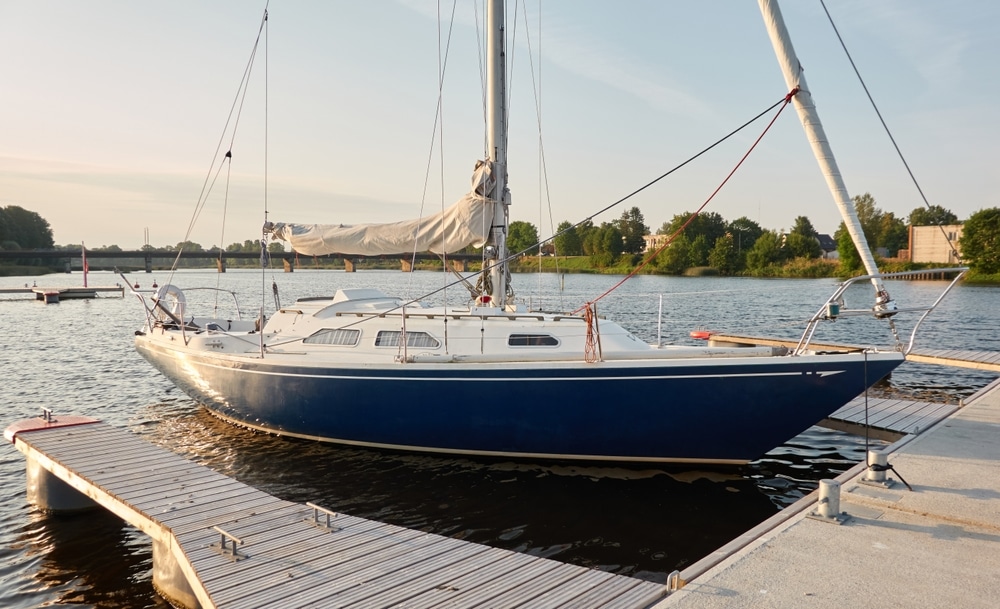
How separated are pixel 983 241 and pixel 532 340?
76561 millimetres

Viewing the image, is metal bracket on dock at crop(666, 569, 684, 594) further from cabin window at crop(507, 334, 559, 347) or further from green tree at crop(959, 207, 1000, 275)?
green tree at crop(959, 207, 1000, 275)

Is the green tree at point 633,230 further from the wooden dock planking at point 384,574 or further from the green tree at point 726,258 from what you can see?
the wooden dock planking at point 384,574

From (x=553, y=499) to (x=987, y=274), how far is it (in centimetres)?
7524

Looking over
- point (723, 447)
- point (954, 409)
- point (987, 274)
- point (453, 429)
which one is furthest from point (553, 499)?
point (987, 274)

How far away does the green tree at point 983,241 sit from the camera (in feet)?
218

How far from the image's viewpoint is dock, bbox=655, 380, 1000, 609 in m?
4.73

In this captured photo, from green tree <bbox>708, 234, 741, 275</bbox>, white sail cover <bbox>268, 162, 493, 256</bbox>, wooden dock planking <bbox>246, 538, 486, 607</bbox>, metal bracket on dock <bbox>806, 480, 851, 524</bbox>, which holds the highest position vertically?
green tree <bbox>708, 234, 741, 275</bbox>

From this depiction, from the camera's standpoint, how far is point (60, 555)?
25.6 ft

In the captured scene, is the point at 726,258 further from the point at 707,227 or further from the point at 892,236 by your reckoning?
the point at 892,236

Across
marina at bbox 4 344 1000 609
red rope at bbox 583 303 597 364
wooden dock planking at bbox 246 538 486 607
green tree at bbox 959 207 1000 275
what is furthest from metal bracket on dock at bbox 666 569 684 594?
green tree at bbox 959 207 1000 275

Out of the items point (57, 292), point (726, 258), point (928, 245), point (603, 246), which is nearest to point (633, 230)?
point (603, 246)

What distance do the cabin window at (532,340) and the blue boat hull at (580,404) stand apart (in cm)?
117

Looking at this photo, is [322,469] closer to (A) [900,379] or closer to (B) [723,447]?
(B) [723,447]

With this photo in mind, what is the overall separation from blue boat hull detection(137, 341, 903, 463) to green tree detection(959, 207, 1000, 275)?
72509 millimetres
